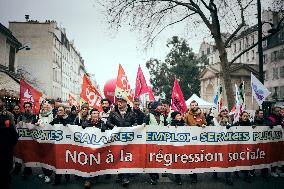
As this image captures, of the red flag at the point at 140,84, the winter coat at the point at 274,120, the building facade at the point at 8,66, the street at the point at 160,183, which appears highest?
the building facade at the point at 8,66

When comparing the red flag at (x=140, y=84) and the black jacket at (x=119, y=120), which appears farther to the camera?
the red flag at (x=140, y=84)

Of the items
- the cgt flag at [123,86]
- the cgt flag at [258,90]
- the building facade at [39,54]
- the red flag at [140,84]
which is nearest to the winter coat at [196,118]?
the cgt flag at [123,86]

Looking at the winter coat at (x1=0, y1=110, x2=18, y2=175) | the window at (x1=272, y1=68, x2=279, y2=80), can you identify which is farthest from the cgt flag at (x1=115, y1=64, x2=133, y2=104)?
the window at (x1=272, y1=68, x2=279, y2=80)

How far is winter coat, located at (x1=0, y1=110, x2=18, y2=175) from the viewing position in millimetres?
5828

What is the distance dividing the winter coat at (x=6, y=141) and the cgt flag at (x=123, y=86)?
364 centimetres

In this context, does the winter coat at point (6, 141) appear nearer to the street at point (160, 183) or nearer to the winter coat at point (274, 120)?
the street at point (160, 183)

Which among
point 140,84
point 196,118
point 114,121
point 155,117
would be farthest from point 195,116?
point 140,84

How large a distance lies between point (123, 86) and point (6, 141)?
4.13 metres

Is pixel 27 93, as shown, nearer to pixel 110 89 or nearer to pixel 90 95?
pixel 90 95

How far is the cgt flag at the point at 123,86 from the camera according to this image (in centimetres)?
912

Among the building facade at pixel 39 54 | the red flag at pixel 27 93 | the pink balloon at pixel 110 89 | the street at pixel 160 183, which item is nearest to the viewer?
the street at pixel 160 183

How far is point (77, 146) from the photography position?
7492 millimetres

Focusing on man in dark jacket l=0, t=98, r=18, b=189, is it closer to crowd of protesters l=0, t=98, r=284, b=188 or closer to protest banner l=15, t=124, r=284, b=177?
crowd of protesters l=0, t=98, r=284, b=188

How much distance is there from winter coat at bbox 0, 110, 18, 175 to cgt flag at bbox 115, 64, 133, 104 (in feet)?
11.9
